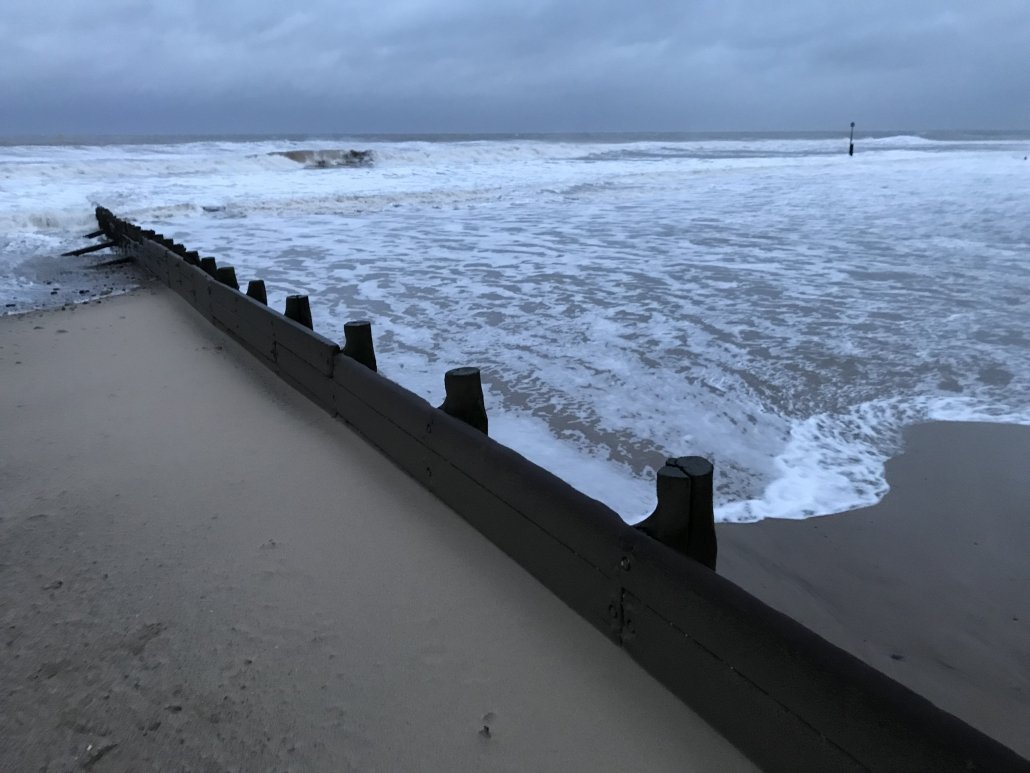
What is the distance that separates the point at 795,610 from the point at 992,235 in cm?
1123

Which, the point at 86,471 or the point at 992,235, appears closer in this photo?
the point at 86,471

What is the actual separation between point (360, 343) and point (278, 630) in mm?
1890

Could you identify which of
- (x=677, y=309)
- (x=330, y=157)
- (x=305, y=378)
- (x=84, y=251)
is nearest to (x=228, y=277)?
(x=305, y=378)

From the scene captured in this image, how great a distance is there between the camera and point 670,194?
21109 millimetres

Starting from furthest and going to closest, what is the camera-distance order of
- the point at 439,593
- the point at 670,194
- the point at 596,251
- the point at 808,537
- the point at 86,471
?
the point at 670,194, the point at 596,251, the point at 86,471, the point at 808,537, the point at 439,593

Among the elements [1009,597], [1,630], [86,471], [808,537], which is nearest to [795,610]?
[808,537]

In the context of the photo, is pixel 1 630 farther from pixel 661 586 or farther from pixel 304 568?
pixel 661 586

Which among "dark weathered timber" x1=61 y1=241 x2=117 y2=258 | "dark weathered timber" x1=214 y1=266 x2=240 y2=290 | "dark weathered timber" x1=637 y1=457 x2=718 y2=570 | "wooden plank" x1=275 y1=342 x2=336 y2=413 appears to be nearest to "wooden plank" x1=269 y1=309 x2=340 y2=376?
"wooden plank" x1=275 y1=342 x2=336 y2=413

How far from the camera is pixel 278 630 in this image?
2.42 metres

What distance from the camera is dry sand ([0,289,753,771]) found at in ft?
6.46

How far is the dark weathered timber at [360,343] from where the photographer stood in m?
3.98

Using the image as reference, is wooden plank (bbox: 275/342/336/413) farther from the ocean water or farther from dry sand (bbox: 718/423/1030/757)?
dry sand (bbox: 718/423/1030/757)

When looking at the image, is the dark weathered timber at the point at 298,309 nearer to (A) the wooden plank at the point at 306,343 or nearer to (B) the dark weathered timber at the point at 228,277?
(A) the wooden plank at the point at 306,343

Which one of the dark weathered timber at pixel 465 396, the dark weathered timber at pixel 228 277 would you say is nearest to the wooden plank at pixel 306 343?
the dark weathered timber at pixel 465 396
